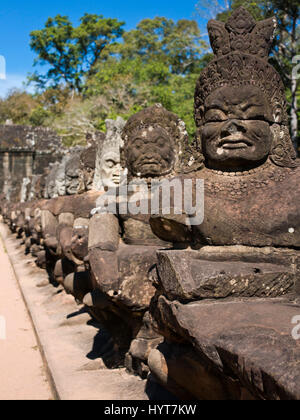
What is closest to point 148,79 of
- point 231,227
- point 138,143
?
point 138,143

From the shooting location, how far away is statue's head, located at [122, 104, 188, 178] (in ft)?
14.3

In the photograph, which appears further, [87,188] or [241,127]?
[87,188]

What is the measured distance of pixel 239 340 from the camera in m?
2.24

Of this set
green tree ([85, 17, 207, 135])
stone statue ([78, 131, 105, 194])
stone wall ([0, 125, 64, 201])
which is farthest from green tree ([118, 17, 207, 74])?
stone statue ([78, 131, 105, 194])

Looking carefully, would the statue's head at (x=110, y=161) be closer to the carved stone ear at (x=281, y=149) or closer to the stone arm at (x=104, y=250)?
the stone arm at (x=104, y=250)

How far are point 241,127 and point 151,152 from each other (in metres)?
1.47

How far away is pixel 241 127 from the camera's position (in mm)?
3014

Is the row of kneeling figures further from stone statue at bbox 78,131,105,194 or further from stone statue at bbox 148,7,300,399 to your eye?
stone statue at bbox 78,131,105,194

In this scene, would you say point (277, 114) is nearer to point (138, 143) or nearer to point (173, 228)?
point (173, 228)

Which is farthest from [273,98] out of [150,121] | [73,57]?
[73,57]

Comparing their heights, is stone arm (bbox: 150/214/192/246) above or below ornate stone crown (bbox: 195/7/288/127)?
below

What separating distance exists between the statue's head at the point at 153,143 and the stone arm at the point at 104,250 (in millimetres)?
538

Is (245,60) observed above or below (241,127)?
above

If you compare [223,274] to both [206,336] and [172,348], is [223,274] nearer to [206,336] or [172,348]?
[206,336]
